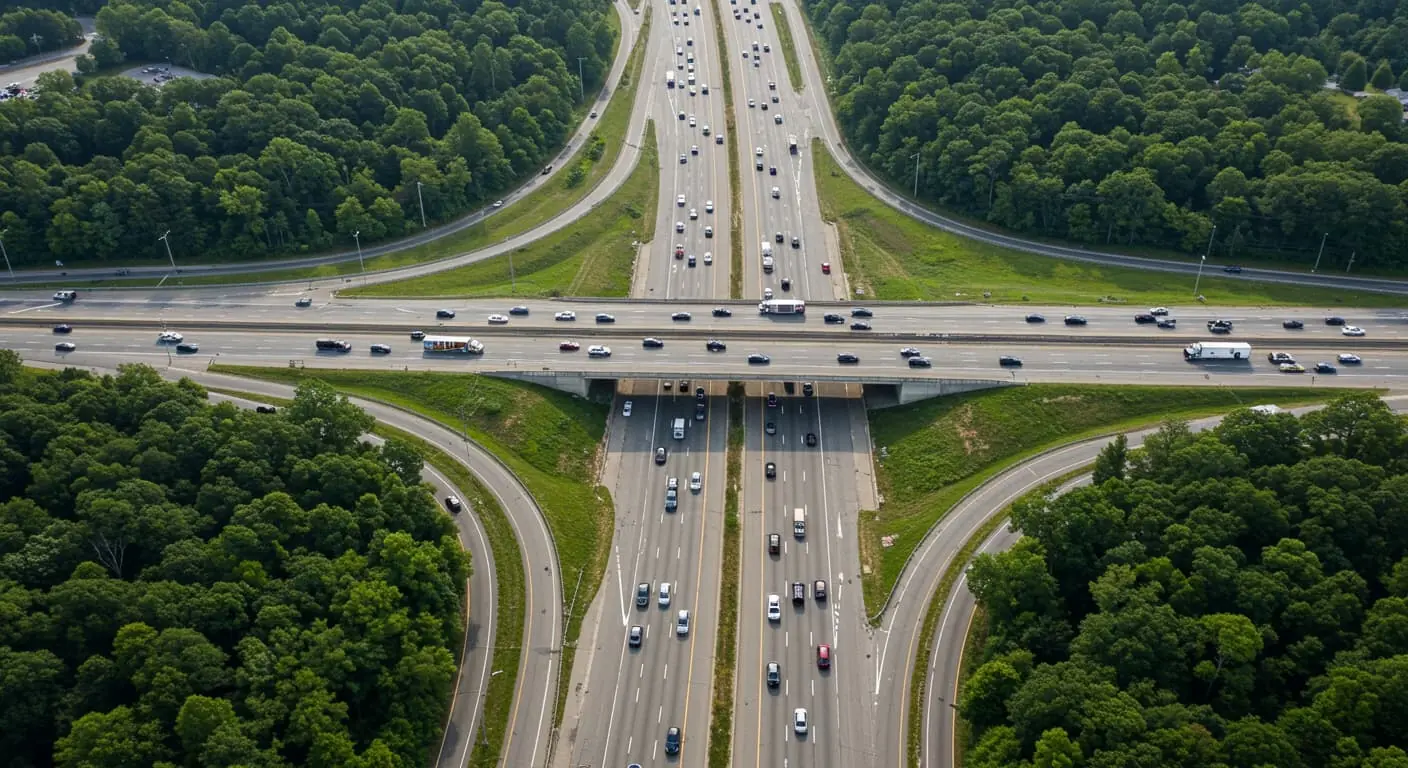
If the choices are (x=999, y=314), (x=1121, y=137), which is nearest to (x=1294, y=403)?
(x=999, y=314)

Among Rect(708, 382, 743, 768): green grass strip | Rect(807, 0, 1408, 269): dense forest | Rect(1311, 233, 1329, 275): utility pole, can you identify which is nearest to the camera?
Rect(708, 382, 743, 768): green grass strip

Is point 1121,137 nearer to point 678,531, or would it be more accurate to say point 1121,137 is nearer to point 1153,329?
point 1153,329

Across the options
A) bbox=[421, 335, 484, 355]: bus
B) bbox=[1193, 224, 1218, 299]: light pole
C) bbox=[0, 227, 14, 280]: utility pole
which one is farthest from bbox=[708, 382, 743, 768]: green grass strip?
bbox=[0, 227, 14, 280]: utility pole

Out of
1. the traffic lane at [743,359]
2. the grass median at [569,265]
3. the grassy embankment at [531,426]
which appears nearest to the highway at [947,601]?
the traffic lane at [743,359]

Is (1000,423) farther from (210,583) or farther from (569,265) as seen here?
(210,583)

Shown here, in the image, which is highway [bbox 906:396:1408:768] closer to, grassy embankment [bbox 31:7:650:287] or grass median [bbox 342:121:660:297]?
grass median [bbox 342:121:660:297]
